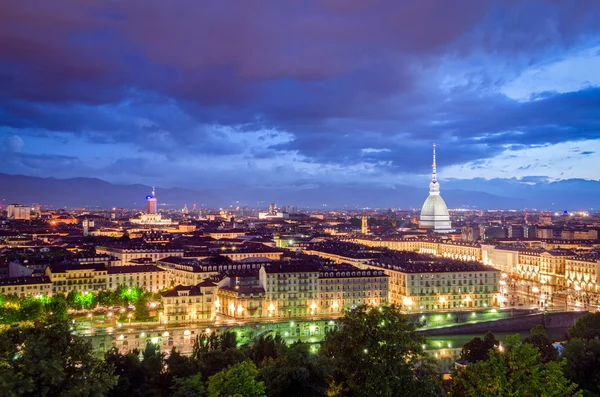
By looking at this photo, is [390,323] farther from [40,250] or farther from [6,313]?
[40,250]

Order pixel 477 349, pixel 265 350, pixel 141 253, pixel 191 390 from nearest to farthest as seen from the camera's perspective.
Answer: pixel 191 390, pixel 265 350, pixel 477 349, pixel 141 253

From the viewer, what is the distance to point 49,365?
16.6 metres

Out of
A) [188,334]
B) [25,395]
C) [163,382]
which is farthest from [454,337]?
[25,395]

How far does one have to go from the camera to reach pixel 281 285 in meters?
61.3

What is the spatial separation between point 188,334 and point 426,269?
26608mm

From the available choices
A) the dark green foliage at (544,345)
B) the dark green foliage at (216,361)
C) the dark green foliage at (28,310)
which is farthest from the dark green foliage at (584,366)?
the dark green foliage at (28,310)

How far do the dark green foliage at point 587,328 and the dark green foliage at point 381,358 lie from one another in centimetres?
2299

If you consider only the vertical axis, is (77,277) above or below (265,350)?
above

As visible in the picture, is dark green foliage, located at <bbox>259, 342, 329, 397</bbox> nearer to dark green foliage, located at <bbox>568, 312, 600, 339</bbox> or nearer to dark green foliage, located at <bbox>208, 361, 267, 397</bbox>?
dark green foliage, located at <bbox>208, 361, 267, 397</bbox>

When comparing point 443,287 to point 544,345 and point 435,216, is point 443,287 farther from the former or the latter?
point 435,216

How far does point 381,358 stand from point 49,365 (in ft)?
39.1

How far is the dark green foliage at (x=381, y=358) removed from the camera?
2336 cm

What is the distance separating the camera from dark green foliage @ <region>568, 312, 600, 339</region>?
144ft

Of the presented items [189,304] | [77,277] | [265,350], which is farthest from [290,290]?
[265,350]
